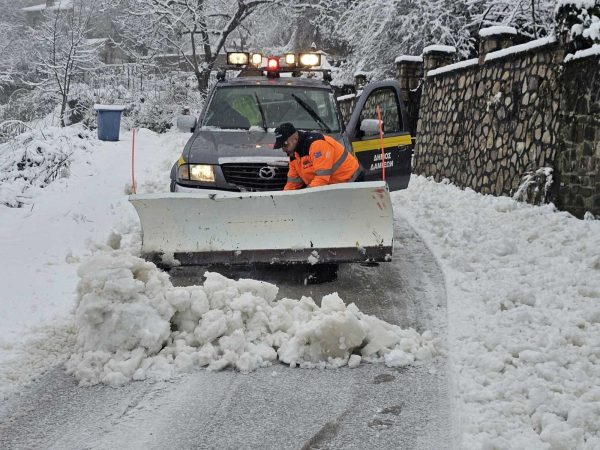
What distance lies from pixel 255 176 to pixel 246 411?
312 centimetres

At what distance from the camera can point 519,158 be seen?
9.19 metres

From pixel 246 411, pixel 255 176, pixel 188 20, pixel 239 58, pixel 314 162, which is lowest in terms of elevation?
pixel 246 411

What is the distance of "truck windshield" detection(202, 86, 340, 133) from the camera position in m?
7.31

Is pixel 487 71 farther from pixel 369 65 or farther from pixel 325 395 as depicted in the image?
pixel 369 65

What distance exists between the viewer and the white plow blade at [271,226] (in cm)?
536

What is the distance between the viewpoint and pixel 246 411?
337 cm

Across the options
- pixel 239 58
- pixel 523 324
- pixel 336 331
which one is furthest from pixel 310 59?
pixel 336 331

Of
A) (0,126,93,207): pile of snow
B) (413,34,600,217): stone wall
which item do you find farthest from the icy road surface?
(0,126,93,207): pile of snow

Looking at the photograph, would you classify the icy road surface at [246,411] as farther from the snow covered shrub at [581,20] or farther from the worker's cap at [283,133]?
the snow covered shrub at [581,20]

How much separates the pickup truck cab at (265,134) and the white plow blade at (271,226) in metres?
0.72

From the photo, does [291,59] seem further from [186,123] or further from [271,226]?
[271,226]

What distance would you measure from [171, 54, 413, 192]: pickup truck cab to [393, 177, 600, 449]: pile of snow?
1.20m

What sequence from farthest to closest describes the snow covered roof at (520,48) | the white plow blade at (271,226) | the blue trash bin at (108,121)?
the blue trash bin at (108,121) → the snow covered roof at (520,48) → the white plow blade at (271,226)

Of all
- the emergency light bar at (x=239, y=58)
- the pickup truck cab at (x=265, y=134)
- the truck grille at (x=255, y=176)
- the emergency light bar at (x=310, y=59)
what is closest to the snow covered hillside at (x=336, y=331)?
the pickup truck cab at (x=265, y=134)
